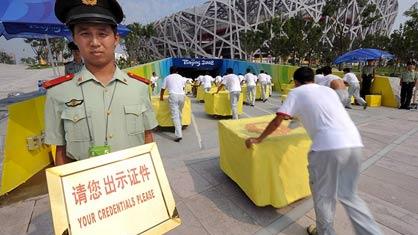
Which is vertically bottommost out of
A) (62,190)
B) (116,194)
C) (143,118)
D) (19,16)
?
(116,194)

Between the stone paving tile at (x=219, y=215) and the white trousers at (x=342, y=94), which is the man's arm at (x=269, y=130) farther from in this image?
the white trousers at (x=342, y=94)

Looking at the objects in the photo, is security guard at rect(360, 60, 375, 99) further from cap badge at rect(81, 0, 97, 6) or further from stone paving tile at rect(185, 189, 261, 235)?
cap badge at rect(81, 0, 97, 6)

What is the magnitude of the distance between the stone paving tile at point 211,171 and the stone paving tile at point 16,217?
231cm

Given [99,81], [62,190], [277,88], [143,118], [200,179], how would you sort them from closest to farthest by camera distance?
1. [62,190]
2. [99,81]
3. [143,118]
4. [200,179]
5. [277,88]

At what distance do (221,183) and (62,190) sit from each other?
3.01m

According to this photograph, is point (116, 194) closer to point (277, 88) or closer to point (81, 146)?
point (81, 146)

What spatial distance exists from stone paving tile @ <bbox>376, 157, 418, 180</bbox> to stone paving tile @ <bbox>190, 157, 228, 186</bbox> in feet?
8.90

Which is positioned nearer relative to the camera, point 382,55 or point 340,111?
point 340,111

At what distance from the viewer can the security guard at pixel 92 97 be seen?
151 centimetres

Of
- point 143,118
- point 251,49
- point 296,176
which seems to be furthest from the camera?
point 251,49

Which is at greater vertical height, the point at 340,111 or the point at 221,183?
the point at 340,111

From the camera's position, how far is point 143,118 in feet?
5.87

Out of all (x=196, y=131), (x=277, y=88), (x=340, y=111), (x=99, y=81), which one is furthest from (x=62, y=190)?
(x=277, y=88)

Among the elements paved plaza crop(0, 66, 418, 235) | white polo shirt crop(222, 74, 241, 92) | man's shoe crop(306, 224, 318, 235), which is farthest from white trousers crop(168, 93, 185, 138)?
man's shoe crop(306, 224, 318, 235)
